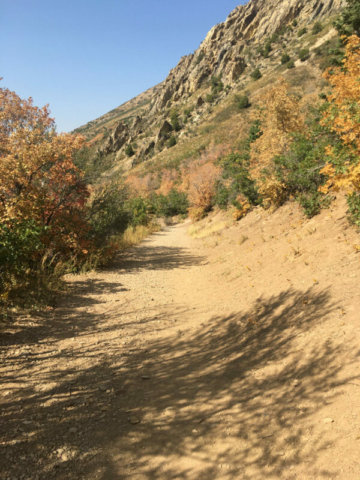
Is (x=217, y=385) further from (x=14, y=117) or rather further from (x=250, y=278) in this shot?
(x=14, y=117)

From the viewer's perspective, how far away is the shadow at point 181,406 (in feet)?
7.81

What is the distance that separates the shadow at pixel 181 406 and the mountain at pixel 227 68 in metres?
44.2

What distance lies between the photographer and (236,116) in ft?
153

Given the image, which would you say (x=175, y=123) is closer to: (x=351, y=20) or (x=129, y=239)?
(x=351, y=20)

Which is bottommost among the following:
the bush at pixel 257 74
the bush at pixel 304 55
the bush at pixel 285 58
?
the bush at pixel 304 55

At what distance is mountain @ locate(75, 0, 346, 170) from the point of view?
5389 cm

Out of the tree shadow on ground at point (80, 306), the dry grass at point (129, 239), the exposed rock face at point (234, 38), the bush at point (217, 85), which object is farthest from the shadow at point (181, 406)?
the exposed rock face at point (234, 38)

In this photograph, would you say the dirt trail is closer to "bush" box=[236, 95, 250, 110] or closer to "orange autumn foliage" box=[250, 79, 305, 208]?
"orange autumn foliage" box=[250, 79, 305, 208]

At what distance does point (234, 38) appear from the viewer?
80.1 m

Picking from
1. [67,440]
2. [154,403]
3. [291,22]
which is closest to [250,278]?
[154,403]

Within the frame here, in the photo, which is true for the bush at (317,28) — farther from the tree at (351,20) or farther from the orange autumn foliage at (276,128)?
the orange autumn foliage at (276,128)

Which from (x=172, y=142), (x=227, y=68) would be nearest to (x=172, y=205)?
(x=172, y=142)

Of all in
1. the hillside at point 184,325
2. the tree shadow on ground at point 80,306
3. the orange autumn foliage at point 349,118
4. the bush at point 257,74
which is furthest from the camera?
the bush at point 257,74

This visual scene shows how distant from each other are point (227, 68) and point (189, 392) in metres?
82.6
